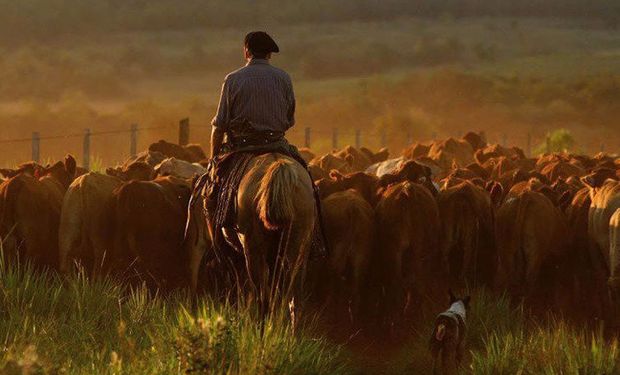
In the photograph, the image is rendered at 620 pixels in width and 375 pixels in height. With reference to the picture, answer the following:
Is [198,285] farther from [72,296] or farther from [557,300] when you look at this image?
[557,300]

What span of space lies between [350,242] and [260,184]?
9.38 feet

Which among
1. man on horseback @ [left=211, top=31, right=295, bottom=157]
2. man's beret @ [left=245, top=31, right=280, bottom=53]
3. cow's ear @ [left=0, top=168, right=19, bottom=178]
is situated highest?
man's beret @ [left=245, top=31, right=280, bottom=53]

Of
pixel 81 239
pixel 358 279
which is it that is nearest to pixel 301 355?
pixel 358 279

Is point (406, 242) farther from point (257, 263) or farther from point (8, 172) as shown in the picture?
point (8, 172)

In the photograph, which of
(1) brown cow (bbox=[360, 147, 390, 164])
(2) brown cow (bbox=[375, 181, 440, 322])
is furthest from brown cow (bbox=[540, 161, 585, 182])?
(2) brown cow (bbox=[375, 181, 440, 322])

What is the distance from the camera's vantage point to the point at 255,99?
34.3 feet

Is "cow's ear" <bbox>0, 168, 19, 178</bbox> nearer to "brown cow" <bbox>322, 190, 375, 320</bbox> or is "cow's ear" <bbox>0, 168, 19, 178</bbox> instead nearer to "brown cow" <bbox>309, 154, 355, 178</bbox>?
"brown cow" <bbox>322, 190, 375, 320</bbox>

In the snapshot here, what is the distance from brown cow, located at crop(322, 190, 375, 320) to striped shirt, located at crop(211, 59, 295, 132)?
2.09 meters

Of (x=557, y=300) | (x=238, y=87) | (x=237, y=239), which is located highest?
(x=238, y=87)

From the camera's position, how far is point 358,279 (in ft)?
41.2

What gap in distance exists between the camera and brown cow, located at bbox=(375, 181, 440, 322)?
1253cm

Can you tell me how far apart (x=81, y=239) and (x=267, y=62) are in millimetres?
3625

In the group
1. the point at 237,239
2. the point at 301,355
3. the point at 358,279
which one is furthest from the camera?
the point at 358,279

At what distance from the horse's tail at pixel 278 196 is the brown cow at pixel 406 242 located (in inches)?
123
